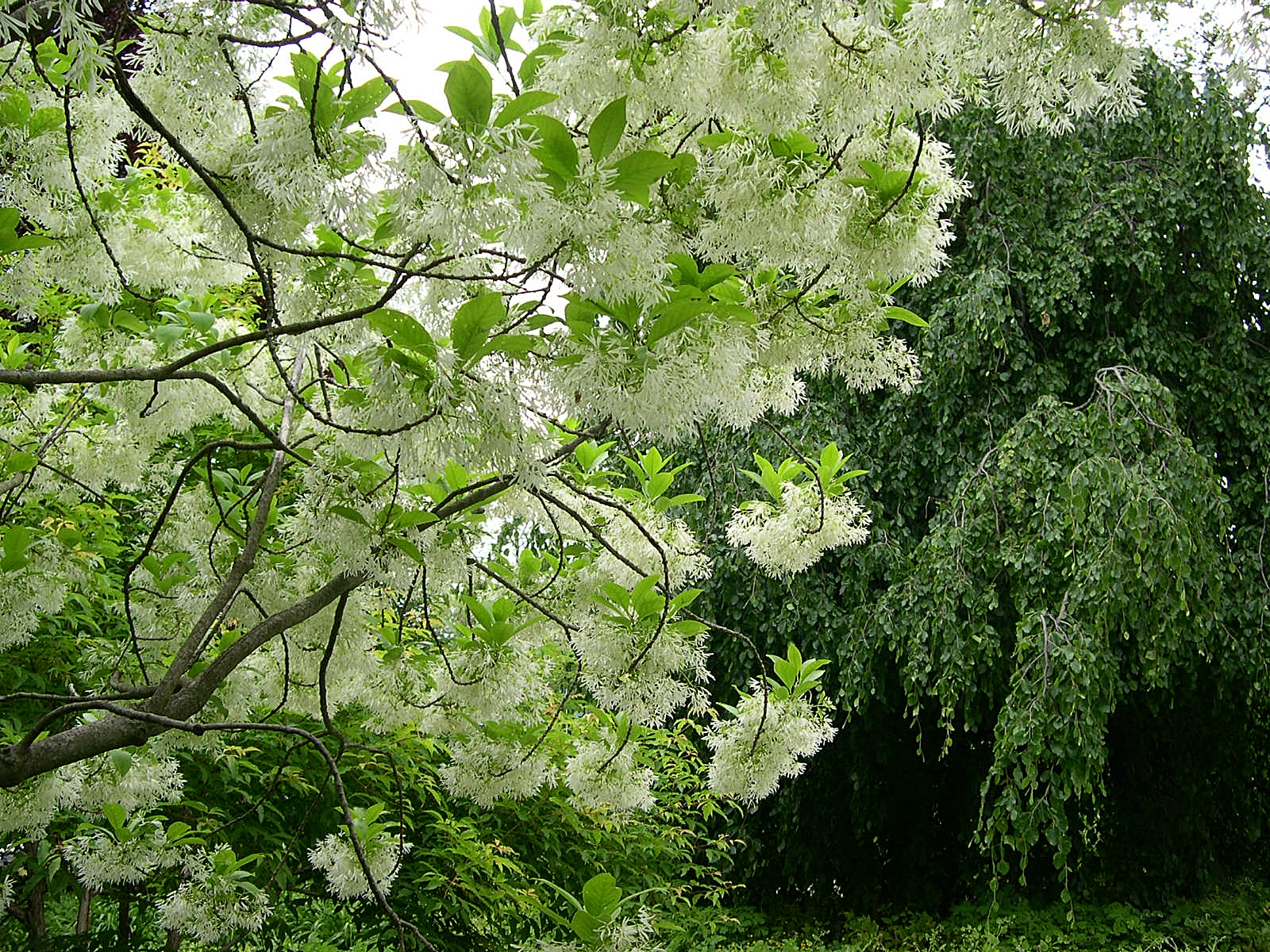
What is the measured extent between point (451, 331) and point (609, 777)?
1.46m

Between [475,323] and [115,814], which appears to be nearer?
[475,323]

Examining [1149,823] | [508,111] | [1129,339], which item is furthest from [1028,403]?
[508,111]

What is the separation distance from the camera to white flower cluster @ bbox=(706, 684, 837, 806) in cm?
239

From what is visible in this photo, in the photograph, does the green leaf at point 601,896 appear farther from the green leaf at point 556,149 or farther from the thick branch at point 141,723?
the green leaf at point 556,149

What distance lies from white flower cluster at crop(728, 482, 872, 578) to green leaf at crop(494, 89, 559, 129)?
4.67 ft

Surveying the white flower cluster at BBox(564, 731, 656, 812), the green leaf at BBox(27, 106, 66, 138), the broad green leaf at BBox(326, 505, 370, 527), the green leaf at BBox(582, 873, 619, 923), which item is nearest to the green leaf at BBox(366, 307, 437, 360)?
the broad green leaf at BBox(326, 505, 370, 527)

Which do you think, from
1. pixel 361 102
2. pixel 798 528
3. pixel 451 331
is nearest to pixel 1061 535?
pixel 798 528

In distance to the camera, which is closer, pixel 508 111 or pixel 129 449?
pixel 508 111

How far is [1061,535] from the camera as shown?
4773mm

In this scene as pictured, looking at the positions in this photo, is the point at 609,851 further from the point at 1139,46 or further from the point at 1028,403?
the point at 1028,403

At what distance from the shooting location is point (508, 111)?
3.87ft

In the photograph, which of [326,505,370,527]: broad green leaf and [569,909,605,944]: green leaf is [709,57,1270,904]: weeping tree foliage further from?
[326,505,370,527]: broad green leaf

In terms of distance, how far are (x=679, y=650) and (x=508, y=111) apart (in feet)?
3.86

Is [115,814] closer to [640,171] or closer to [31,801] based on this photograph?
[31,801]
